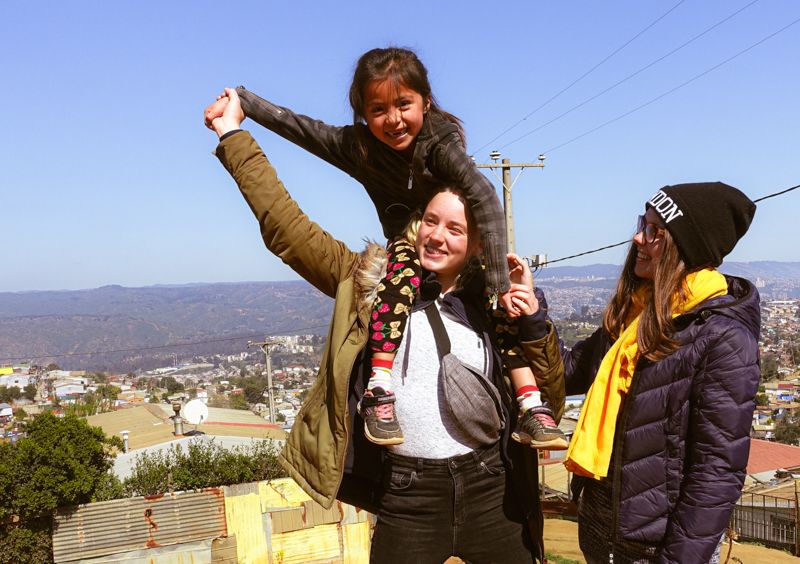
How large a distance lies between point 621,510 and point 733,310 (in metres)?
0.64

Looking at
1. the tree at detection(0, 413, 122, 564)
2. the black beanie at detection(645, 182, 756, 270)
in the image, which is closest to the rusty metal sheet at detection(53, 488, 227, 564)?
the tree at detection(0, 413, 122, 564)

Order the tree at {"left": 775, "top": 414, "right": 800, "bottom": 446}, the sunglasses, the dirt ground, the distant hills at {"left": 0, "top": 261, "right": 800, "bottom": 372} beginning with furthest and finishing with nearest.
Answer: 1. the distant hills at {"left": 0, "top": 261, "right": 800, "bottom": 372}
2. the tree at {"left": 775, "top": 414, "right": 800, "bottom": 446}
3. the dirt ground
4. the sunglasses

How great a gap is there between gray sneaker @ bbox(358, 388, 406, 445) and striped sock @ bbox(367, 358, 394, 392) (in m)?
0.01

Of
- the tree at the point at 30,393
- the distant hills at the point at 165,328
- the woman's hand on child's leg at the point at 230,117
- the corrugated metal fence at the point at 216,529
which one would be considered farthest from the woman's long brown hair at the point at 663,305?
the distant hills at the point at 165,328

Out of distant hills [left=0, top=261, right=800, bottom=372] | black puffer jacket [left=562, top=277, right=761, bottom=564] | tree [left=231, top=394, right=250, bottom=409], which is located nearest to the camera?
black puffer jacket [left=562, top=277, right=761, bottom=564]

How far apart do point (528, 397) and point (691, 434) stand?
44 centimetres

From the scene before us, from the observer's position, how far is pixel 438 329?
1863 mm

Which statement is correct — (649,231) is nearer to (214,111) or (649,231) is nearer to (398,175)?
(398,175)

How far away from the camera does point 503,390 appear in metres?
1.88

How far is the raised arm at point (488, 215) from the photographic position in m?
1.78

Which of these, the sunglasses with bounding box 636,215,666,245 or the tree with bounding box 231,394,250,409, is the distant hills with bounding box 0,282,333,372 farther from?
the sunglasses with bounding box 636,215,666,245

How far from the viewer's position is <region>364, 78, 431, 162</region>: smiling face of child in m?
1.86

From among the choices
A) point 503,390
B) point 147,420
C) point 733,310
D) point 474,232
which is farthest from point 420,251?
point 147,420

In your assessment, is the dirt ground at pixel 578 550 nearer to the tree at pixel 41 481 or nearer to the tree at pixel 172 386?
the tree at pixel 41 481
